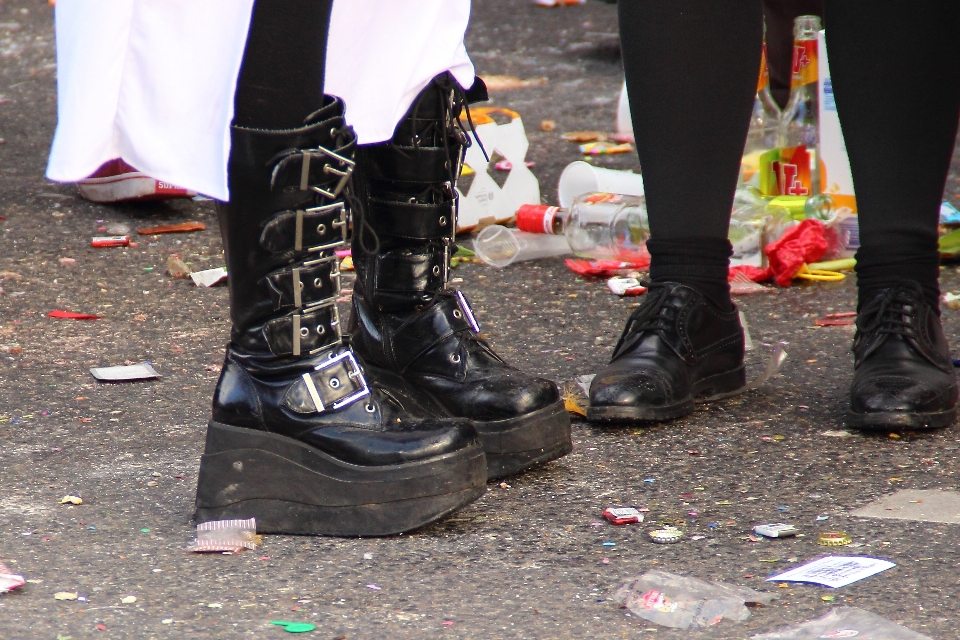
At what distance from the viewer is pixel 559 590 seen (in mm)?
1197

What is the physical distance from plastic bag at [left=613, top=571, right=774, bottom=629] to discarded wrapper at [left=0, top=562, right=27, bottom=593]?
606 mm

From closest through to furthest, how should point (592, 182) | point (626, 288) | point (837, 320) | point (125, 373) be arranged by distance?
point (125, 373), point (837, 320), point (626, 288), point (592, 182)

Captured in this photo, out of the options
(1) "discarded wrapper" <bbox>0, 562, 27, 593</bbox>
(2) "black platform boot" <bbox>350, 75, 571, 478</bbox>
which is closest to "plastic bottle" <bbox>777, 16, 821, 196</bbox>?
(2) "black platform boot" <bbox>350, 75, 571, 478</bbox>

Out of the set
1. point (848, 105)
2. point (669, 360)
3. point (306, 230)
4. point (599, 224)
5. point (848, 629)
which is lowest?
point (848, 629)

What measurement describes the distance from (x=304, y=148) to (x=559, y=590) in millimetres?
548

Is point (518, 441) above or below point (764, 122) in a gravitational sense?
below

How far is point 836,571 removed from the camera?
122 centimetres

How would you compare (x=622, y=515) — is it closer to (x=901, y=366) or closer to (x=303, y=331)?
(x=303, y=331)

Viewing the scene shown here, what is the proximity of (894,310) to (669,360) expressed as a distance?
36 cm

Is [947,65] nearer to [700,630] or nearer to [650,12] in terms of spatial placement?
[650,12]

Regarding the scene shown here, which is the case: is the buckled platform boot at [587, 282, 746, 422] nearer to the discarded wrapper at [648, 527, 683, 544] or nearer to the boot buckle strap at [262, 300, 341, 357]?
the discarded wrapper at [648, 527, 683, 544]

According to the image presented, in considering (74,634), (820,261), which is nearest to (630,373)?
(74,634)

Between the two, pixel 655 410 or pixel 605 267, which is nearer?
pixel 655 410

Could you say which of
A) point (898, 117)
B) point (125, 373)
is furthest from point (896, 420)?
point (125, 373)
